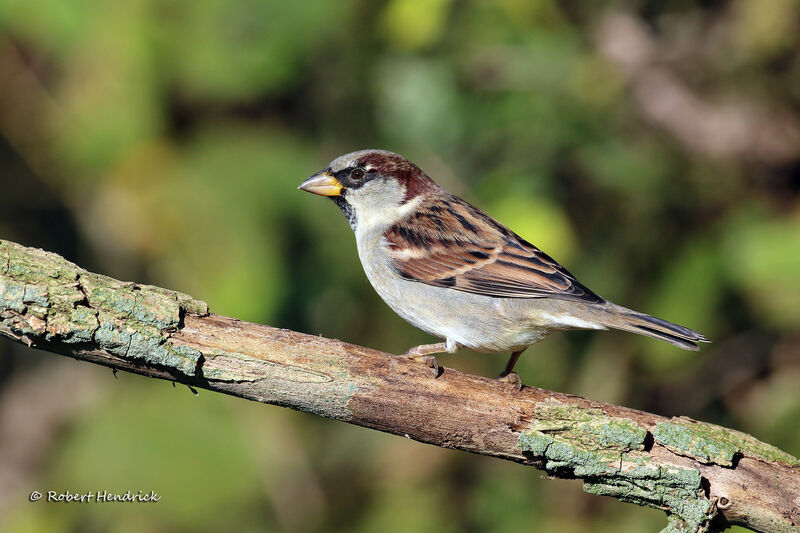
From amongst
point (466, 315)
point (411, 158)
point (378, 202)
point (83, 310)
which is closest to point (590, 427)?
point (466, 315)

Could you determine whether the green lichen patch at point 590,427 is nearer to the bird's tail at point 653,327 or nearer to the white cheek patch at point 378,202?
the bird's tail at point 653,327

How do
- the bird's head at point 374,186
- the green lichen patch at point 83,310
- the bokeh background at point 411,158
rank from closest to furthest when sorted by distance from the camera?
the green lichen patch at point 83,310, the bokeh background at point 411,158, the bird's head at point 374,186

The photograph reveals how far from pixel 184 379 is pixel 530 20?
266cm

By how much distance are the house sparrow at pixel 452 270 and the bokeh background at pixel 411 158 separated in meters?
0.24

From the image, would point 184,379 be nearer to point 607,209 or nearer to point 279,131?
point 279,131

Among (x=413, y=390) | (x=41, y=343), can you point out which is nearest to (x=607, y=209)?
(x=413, y=390)

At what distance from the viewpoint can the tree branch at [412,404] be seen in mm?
2416

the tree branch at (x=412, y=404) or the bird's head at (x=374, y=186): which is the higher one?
the bird's head at (x=374, y=186)

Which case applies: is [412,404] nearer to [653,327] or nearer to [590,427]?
[590,427]

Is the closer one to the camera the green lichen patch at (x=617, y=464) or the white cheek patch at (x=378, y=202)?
the green lichen patch at (x=617, y=464)

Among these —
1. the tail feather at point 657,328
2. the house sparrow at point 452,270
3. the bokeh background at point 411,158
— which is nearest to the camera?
the tail feather at point 657,328

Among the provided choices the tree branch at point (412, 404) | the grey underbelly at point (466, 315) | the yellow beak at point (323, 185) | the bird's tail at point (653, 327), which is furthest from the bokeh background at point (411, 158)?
the tree branch at point (412, 404)

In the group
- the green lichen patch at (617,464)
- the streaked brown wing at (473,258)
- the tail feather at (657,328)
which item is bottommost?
the green lichen patch at (617,464)

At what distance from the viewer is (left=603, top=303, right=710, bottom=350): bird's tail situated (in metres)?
2.92
